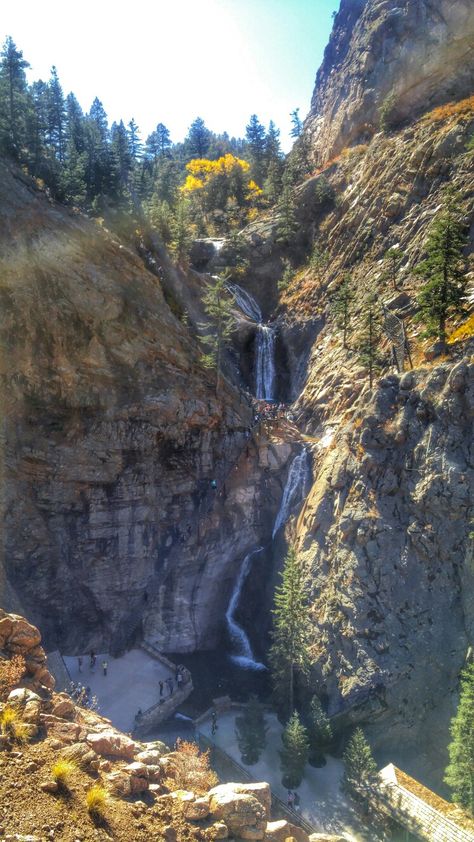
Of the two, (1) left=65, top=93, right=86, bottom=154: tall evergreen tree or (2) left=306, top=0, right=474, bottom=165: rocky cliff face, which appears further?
(1) left=65, top=93, right=86, bottom=154: tall evergreen tree

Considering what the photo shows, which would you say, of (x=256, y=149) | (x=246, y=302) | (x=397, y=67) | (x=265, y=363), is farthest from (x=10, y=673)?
(x=256, y=149)

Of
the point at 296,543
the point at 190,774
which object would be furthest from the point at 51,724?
the point at 296,543

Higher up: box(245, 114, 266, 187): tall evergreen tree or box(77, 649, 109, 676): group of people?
box(245, 114, 266, 187): tall evergreen tree

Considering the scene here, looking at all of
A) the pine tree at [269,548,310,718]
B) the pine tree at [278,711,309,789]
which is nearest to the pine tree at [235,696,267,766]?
the pine tree at [278,711,309,789]

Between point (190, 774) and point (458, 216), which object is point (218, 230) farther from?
point (190, 774)

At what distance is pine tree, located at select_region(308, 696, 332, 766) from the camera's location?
25.0 metres

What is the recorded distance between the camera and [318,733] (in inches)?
986

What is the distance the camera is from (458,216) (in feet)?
116

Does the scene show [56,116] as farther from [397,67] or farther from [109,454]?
[109,454]

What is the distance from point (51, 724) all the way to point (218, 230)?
195 feet

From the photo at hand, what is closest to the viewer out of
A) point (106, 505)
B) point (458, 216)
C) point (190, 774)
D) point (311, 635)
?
point (190, 774)

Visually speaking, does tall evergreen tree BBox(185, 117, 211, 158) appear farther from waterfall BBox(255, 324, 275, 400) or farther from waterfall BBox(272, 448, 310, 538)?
waterfall BBox(272, 448, 310, 538)

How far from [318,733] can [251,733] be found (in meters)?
3.35

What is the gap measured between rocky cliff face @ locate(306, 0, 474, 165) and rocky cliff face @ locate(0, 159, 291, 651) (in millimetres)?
35873
